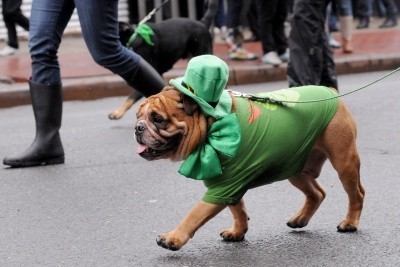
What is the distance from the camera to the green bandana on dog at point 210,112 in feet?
11.8

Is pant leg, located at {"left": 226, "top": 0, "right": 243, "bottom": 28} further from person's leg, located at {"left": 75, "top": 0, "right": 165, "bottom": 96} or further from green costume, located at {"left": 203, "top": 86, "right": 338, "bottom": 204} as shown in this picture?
green costume, located at {"left": 203, "top": 86, "right": 338, "bottom": 204}

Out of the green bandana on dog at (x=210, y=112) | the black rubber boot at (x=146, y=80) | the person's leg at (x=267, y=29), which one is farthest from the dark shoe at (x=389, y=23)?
the green bandana on dog at (x=210, y=112)

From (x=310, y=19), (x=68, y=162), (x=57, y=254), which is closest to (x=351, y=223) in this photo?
(x=57, y=254)

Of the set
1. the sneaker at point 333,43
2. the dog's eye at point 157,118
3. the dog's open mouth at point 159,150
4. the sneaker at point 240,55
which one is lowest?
the sneaker at point 333,43

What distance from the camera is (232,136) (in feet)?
12.0

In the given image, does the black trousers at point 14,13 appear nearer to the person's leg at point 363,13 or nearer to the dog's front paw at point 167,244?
the person's leg at point 363,13

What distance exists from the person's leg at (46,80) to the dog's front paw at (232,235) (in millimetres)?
1910

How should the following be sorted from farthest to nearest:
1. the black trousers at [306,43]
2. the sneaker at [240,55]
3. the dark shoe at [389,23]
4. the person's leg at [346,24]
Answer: the dark shoe at [389,23]
the person's leg at [346,24]
the sneaker at [240,55]
the black trousers at [306,43]

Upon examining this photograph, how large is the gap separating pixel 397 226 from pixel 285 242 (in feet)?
1.71

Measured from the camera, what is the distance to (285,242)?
4059mm

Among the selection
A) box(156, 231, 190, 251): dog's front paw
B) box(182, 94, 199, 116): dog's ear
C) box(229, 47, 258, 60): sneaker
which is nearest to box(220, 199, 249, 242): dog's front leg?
box(156, 231, 190, 251): dog's front paw

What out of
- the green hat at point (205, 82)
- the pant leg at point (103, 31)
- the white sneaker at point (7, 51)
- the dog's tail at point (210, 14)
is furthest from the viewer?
the white sneaker at point (7, 51)

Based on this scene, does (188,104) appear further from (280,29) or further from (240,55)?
(240,55)

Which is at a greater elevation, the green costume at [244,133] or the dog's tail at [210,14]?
the green costume at [244,133]
